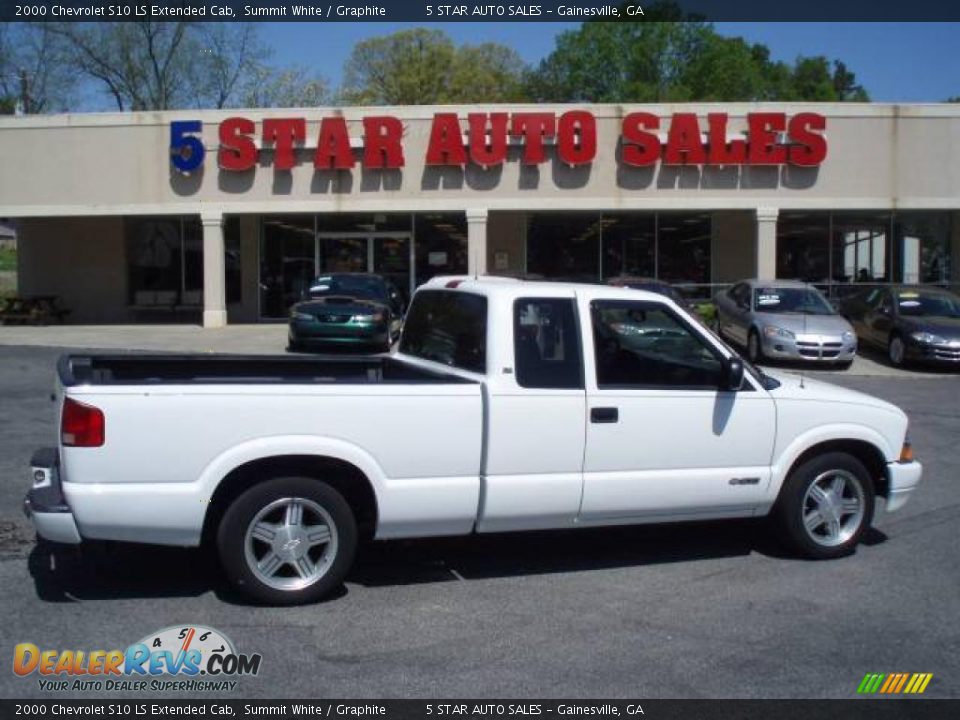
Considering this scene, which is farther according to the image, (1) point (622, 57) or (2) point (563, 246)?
(1) point (622, 57)

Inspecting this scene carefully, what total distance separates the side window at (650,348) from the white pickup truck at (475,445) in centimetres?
1

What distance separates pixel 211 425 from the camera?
523cm

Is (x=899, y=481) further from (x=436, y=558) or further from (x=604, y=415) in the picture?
(x=436, y=558)

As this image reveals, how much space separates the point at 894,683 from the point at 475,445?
2343mm

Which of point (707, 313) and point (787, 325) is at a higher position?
point (787, 325)

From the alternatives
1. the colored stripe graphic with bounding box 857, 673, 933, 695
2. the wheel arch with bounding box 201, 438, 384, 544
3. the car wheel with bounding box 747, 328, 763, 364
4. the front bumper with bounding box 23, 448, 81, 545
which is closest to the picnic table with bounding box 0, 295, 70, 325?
the car wheel with bounding box 747, 328, 763, 364

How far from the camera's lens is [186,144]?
24406 millimetres

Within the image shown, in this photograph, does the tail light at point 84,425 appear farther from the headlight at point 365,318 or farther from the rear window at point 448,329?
the headlight at point 365,318

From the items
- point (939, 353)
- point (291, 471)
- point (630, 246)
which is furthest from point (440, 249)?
point (291, 471)

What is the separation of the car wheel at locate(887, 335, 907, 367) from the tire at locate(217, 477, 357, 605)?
15350 millimetres

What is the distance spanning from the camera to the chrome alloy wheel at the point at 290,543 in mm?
5441

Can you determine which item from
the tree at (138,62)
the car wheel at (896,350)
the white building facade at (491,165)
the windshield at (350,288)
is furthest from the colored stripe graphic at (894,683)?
the tree at (138,62)

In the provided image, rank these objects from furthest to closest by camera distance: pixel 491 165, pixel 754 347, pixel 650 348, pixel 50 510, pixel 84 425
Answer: pixel 491 165 < pixel 754 347 < pixel 650 348 < pixel 50 510 < pixel 84 425

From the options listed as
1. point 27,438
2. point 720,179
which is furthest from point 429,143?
point 27,438
